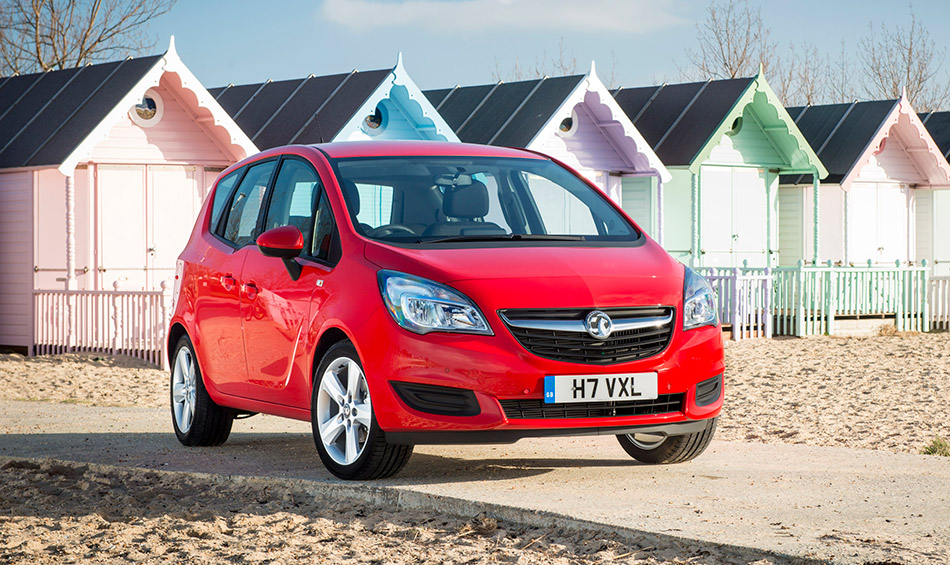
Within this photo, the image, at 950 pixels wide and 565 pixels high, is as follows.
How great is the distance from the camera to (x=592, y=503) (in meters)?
6.48

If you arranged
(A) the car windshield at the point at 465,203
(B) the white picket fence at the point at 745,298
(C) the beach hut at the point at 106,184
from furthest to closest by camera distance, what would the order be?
(B) the white picket fence at the point at 745,298 < (C) the beach hut at the point at 106,184 < (A) the car windshield at the point at 465,203

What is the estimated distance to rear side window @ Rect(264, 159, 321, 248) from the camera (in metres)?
7.97

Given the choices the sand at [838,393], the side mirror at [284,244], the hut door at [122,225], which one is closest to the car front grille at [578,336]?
the side mirror at [284,244]

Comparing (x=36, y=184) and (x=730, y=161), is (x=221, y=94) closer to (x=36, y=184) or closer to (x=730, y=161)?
(x=36, y=184)

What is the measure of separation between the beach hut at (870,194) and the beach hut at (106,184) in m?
13.6

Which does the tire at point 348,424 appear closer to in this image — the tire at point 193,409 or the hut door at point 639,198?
the tire at point 193,409

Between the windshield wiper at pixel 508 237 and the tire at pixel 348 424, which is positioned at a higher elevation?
the windshield wiper at pixel 508 237

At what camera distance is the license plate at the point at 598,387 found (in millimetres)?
6768

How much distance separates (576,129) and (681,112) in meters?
2.91

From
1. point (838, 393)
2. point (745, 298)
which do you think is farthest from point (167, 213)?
point (838, 393)

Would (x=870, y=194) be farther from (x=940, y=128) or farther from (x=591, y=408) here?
(x=591, y=408)

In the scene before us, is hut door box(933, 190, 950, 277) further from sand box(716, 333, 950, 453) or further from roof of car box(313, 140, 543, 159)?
roof of car box(313, 140, 543, 159)

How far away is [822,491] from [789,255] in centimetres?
2403

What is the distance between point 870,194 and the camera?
30.4 metres
